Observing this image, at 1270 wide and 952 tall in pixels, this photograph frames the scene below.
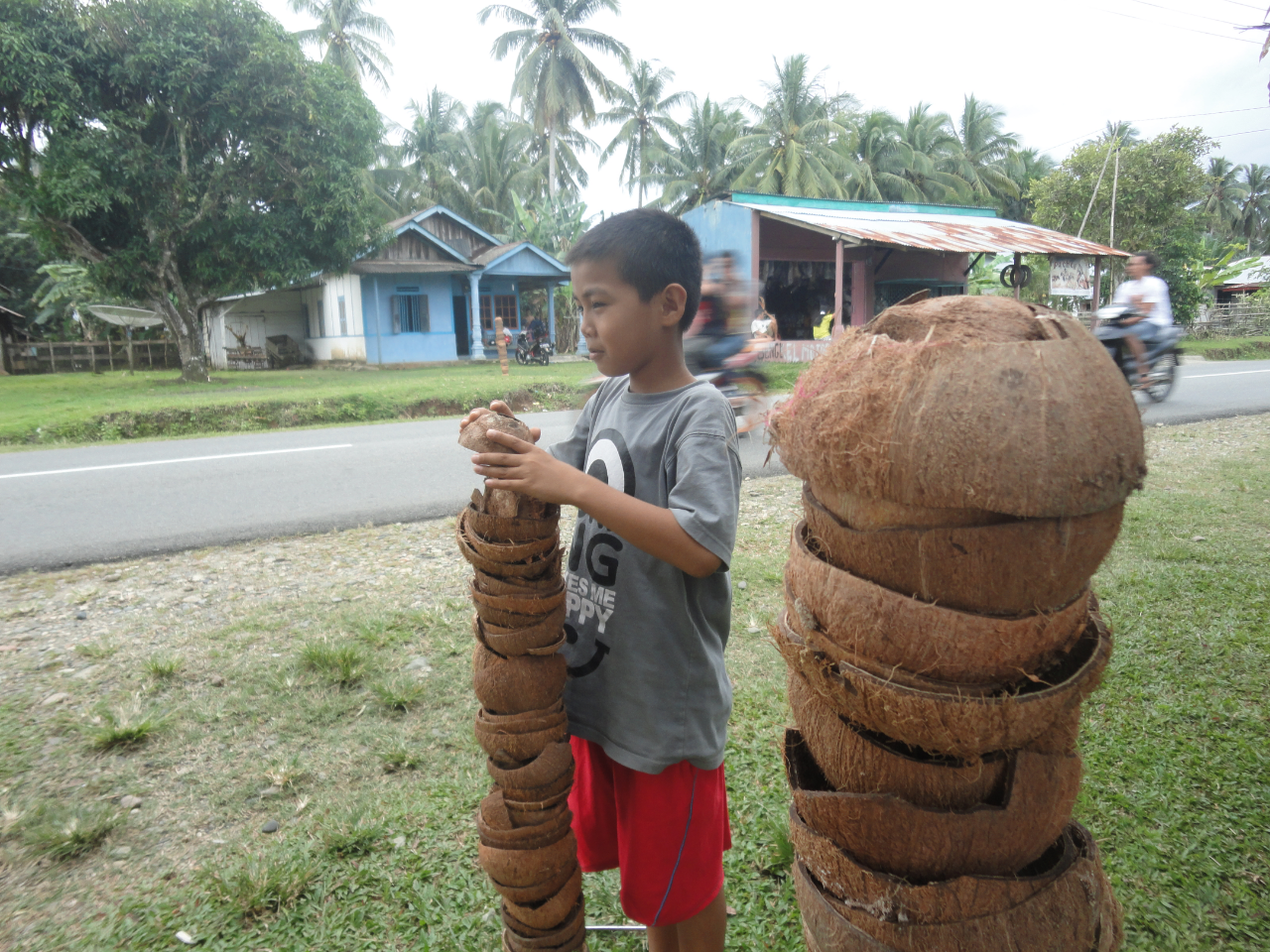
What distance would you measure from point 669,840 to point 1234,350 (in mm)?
23425

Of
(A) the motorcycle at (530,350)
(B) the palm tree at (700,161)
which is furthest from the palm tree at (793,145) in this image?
(A) the motorcycle at (530,350)

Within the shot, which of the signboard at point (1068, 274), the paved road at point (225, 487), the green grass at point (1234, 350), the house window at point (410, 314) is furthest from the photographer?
the house window at point (410, 314)

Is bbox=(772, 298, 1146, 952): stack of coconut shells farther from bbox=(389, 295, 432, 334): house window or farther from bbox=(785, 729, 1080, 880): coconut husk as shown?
bbox=(389, 295, 432, 334): house window

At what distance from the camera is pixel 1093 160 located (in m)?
21.9

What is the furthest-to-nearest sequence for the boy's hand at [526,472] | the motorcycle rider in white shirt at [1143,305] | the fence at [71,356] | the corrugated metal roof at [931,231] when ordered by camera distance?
the fence at [71,356], the corrugated metal roof at [931,231], the motorcycle rider in white shirt at [1143,305], the boy's hand at [526,472]

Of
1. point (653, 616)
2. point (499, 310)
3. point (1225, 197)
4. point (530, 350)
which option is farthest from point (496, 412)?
point (1225, 197)

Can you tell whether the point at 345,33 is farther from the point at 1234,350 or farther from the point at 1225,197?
the point at 1225,197

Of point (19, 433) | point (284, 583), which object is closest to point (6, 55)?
point (19, 433)

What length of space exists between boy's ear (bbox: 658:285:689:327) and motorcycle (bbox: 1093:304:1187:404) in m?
9.32

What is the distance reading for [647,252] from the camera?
→ 159 cm

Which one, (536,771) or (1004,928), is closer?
(1004,928)

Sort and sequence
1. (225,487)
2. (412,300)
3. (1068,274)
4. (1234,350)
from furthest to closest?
(412,300)
(1234,350)
(1068,274)
(225,487)

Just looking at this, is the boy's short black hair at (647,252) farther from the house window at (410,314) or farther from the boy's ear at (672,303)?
the house window at (410,314)

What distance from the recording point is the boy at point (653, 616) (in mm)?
1537
